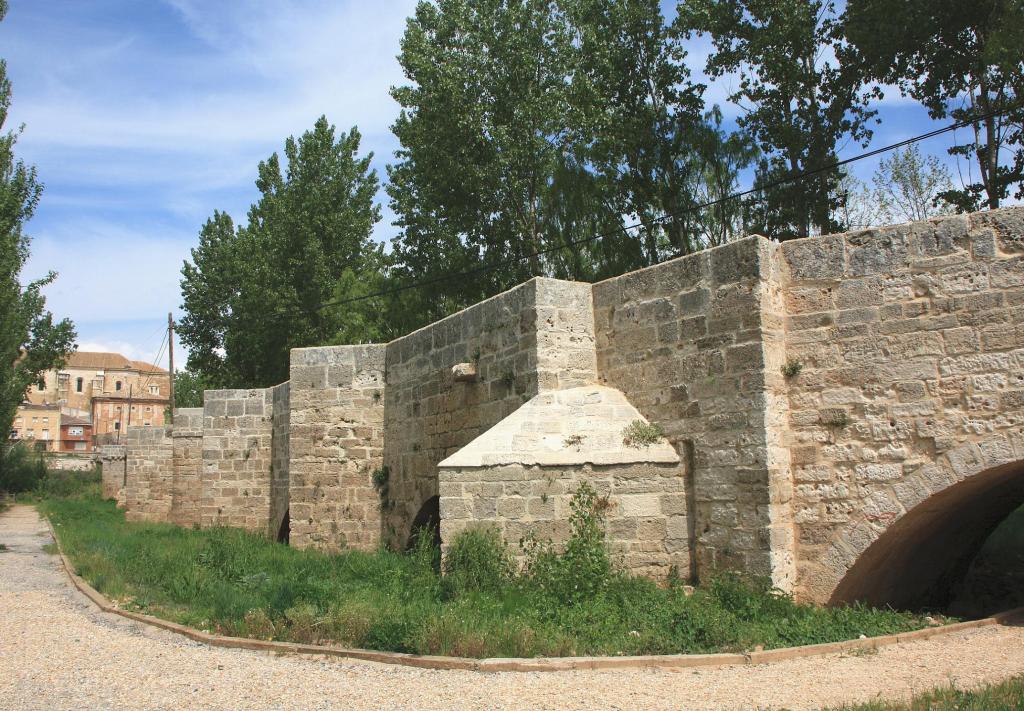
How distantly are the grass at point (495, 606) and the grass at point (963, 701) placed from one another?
1575mm

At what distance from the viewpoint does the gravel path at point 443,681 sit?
211 inches

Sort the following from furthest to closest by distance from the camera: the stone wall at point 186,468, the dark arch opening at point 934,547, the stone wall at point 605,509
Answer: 1. the stone wall at point 186,468
2. the stone wall at point 605,509
3. the dark arch opening at point 934,547

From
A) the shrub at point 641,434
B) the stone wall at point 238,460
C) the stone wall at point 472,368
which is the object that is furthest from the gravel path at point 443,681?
the stone wall at point 238,460

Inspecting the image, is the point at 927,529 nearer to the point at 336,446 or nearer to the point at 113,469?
the point at 336,446

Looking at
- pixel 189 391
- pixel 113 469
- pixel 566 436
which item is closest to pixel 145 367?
pixel 189 391

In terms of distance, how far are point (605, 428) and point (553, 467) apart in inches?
27.9

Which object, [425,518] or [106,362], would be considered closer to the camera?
[425,518]

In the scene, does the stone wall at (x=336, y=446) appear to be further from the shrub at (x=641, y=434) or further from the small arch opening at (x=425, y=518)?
the shrub at (x=641, y=434)

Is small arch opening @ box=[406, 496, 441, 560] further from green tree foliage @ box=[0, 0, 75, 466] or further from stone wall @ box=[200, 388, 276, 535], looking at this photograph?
green tree foliage @ box=[0, 0, 75, 466]

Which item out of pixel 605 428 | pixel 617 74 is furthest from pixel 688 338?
pixel 617 74

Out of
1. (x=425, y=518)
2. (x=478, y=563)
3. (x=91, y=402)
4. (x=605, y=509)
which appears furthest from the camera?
(x=91, y=402)

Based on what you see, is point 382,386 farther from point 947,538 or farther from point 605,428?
point 947,538

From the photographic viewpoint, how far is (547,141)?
22.7m

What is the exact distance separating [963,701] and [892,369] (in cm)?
322
